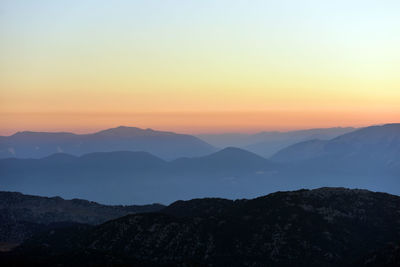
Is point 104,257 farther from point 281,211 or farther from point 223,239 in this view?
point 281,211

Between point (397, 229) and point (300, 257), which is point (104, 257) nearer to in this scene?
point (300, 257)

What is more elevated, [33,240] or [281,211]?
[281,211]

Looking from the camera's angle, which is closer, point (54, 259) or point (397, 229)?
point (54, 259)

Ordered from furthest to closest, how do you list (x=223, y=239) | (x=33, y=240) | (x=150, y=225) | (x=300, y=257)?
(x=33, y=240), (x=150, y=225), (x=223, y=239), (x=300, y=257)

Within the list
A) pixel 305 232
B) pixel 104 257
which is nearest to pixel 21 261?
pixel 104 257

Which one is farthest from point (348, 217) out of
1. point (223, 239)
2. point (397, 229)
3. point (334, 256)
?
point (223, 239)

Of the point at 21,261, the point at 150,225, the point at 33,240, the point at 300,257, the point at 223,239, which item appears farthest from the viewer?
the point at 33,240
